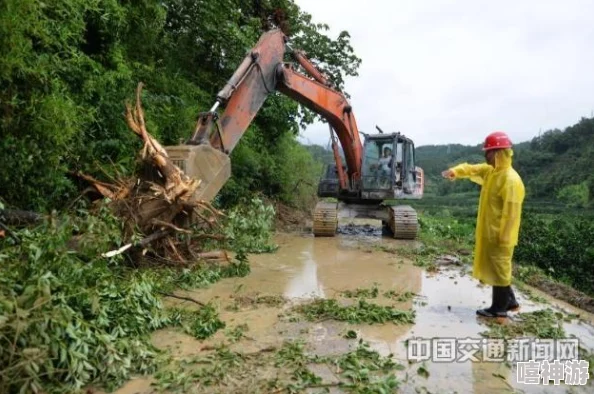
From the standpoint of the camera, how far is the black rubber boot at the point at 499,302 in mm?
4813

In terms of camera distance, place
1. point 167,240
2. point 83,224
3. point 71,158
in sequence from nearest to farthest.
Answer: point 83,224
point 167,240
point 71,158

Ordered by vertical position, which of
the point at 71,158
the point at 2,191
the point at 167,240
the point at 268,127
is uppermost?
the point at 268,127

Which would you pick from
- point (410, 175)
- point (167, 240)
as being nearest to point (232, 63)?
point (410, 175)

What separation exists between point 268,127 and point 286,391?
11682 mm

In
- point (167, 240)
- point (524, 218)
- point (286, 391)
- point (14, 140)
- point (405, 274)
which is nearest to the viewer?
point (286, 391)

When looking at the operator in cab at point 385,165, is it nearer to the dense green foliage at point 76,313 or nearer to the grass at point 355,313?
the grass at point 355,313

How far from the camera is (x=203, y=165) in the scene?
20.1ft

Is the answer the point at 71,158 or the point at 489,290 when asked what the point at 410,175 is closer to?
the point at 489,290

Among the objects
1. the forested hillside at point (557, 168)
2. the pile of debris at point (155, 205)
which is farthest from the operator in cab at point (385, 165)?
the forested hillside at point (557, 168)

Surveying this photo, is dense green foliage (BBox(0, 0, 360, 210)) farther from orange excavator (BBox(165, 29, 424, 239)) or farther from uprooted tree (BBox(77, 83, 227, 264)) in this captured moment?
orange excavator (BBox(165, 29, 424, 239))

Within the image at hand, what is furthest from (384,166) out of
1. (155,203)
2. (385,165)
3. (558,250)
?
(155,203)

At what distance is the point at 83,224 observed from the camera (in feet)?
15.0

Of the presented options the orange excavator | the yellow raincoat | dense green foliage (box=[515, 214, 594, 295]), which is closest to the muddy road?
the yellow raincoat

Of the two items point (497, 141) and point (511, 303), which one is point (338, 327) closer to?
point (511, 303)
